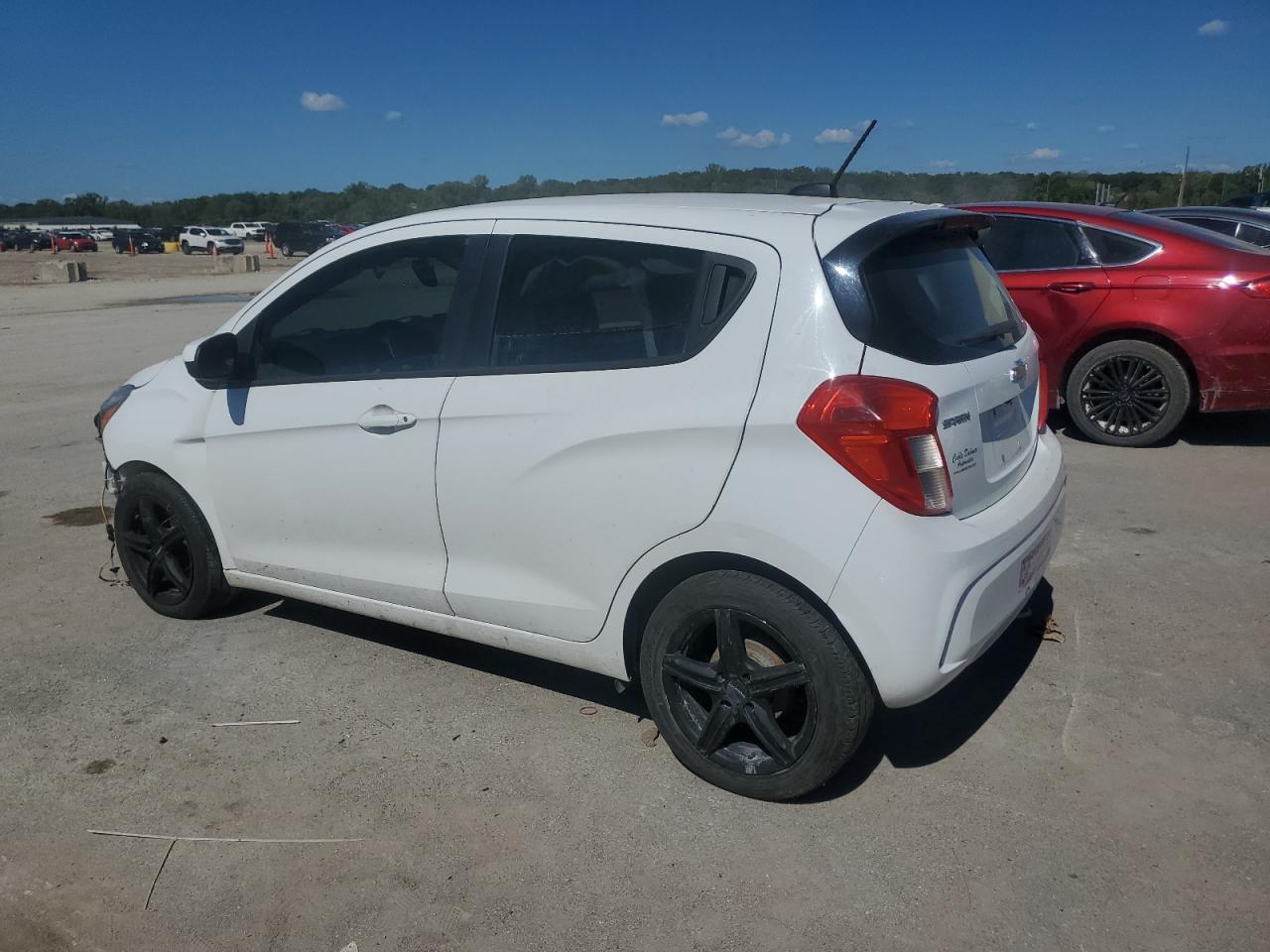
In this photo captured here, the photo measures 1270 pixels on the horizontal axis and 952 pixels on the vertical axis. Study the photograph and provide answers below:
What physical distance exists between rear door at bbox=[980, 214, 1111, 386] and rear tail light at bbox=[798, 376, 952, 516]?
505cm

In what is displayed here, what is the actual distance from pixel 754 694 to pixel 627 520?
0.66 meters

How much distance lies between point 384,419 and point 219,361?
35.6 inches

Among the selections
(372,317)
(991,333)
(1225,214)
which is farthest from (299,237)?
(991,333)

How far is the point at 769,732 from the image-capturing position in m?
3.23

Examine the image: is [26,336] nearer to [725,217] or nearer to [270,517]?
[270,517]

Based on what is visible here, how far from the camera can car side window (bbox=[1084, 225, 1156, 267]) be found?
7.44 meters

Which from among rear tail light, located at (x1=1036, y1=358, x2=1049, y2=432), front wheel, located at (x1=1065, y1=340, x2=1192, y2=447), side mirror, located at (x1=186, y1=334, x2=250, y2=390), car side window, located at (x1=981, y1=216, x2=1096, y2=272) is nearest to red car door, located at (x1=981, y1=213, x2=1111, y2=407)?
car side window, located at (x1=981, y1=216, x2=1096, y2=272)

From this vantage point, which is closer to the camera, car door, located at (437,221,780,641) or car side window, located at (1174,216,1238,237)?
car door, located at (437,221,780,641)

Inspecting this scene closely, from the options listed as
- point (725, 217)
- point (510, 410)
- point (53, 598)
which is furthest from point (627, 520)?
point (53, 598)

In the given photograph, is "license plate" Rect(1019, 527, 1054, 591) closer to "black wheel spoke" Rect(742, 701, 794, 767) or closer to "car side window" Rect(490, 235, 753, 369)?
"black wheel spoke" Rect(742, 701, 794, 767)

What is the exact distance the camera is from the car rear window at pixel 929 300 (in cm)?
→ 308

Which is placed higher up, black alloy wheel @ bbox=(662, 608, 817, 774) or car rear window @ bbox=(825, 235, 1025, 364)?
car rear window @ bbox=(825, 235, 1025, 364)

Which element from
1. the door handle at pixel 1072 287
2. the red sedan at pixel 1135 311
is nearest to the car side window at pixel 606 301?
the red sedan at pixel 1135 311

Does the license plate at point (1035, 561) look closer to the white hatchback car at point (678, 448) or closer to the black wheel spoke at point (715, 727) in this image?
the white hatchback car at point (678, 448)
